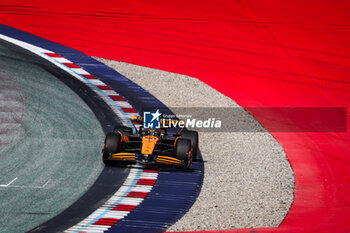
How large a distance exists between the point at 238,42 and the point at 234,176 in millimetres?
13048

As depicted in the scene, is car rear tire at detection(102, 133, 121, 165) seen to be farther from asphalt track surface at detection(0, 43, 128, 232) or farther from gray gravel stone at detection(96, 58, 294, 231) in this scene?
gray gravel stone at detection(96, 58, 294, 231)

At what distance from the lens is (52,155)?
55.9 ft

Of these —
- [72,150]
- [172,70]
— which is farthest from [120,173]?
[172,70]

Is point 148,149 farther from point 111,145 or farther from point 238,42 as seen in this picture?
point 238,42

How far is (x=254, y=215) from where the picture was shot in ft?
45.3

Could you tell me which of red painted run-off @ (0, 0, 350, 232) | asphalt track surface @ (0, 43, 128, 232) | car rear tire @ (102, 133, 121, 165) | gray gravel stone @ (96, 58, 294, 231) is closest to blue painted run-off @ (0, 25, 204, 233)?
gray gravel stone @ (96, 58, 294, 231)

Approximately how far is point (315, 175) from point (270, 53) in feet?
38.2

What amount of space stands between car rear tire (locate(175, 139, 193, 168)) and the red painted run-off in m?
3.52

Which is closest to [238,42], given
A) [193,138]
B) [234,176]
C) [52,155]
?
[193,138]

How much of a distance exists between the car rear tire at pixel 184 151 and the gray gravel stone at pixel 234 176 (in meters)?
0.64

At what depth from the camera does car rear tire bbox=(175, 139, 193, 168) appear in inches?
634

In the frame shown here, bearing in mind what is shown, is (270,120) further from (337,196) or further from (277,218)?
(277,218)

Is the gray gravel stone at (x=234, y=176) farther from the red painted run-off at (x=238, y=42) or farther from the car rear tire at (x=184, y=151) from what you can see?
the red painted run-off at (x=238, y=42)

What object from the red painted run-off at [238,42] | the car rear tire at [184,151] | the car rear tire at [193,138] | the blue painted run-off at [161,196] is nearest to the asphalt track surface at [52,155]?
the blue painted run-off at [161,196]
